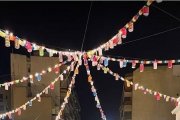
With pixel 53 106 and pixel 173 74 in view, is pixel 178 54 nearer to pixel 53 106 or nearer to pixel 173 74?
pixel 173 74

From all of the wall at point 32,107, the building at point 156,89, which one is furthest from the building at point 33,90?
the building at point 156,89

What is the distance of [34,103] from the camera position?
28.0 metres

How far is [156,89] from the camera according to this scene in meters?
24.9

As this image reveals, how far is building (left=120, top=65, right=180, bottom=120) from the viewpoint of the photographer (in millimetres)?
23969

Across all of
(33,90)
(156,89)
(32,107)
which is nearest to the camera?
(156,89)

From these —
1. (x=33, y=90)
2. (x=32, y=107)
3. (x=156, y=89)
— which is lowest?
(x=32, y=107)

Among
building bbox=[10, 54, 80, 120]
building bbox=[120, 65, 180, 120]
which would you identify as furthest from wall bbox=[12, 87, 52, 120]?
building bbox=[120, 65, 180, 120]

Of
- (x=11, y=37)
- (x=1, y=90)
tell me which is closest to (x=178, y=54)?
(x=11, y=37)

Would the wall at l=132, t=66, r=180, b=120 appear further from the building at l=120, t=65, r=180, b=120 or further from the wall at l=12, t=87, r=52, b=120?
the wall at l=12, t=87, r=52, b=120

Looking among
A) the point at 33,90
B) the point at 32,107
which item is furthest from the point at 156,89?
the point at 33,90

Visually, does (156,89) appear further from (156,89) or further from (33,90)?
(33,90)

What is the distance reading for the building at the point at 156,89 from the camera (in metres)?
24.0

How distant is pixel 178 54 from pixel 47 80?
38.4ft

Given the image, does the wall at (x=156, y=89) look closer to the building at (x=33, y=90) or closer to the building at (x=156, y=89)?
the building at (x=156, y=89)
